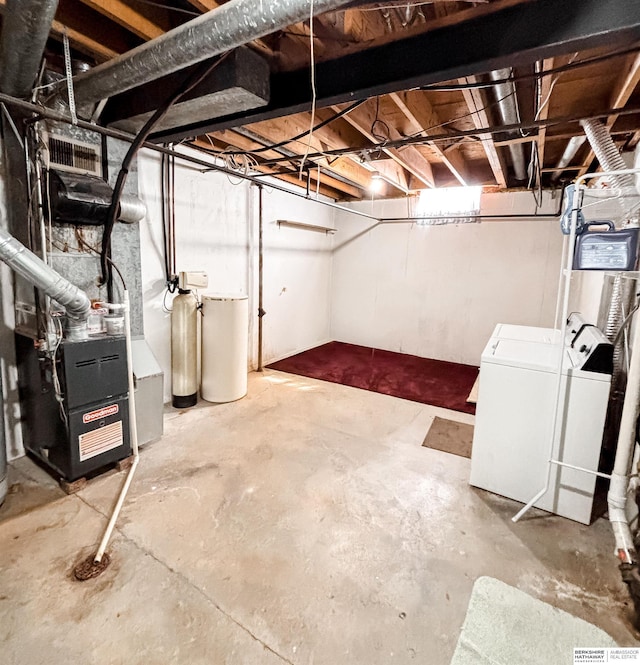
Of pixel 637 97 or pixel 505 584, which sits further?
pixel 637 97

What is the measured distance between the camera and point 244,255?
4.16m

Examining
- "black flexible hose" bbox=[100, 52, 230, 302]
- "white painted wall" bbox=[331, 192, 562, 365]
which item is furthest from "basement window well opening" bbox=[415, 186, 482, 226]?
"black flexible hose" bbox=[100, 52, 230, 302]

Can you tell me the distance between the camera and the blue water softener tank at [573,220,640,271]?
165 cm

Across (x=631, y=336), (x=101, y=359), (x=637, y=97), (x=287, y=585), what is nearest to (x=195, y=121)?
(x=101, y=359)

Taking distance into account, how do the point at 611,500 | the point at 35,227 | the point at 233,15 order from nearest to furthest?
the point at 233,15, the point at 611,500, the point at 35,227

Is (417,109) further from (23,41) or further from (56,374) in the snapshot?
(56,374)

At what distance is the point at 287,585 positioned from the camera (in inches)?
62.7

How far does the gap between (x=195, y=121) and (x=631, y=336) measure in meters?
2.80

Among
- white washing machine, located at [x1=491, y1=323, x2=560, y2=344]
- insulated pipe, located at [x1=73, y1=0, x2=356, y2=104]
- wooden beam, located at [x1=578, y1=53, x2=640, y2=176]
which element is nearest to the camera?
insulated pipe, located at [x1=73, y1=0, x2=356, y2=104]

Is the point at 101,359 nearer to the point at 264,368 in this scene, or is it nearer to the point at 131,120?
the point at 131,120

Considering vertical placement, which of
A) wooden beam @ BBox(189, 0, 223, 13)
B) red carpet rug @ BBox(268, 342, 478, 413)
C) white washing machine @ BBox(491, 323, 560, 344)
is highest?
wooden beam @ BBox(189, 0, 223, 13)

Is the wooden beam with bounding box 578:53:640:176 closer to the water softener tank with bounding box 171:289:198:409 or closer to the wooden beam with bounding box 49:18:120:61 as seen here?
the wooden beam with bounding box 49:18:120:61

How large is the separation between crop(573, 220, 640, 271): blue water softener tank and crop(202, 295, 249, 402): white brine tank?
8.41ft

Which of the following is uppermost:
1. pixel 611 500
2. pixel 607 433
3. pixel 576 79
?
pixel 576 79
